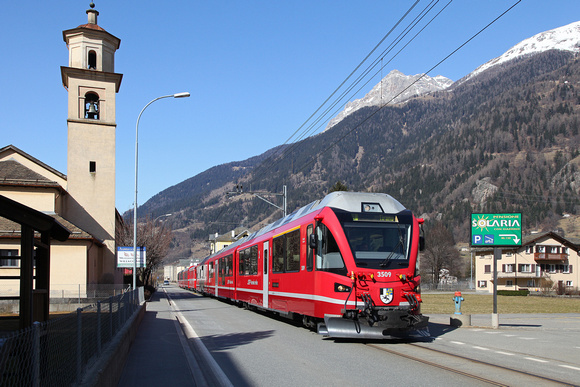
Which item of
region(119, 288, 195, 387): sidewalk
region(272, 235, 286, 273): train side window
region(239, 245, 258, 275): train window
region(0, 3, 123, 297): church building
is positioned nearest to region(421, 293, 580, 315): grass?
region(239, 245, 258, 275): train window

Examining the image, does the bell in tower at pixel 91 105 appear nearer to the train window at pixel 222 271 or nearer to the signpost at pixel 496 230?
the train window at pixel 222 271

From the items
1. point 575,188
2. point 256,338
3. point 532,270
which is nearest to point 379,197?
point 256,338

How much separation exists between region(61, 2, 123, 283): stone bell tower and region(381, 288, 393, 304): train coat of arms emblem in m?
28.8

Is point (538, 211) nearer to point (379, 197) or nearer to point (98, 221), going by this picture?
point (98, 221)

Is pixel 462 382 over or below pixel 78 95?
below

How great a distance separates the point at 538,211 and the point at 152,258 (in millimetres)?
138090

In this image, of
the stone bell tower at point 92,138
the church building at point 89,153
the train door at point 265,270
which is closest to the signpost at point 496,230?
the train door at point 265,270

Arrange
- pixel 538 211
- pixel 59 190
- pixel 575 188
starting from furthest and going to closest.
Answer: pixel 575 188 → pixel 538 211 → pixel 59 190

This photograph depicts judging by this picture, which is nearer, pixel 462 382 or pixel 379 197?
pixel 462 382

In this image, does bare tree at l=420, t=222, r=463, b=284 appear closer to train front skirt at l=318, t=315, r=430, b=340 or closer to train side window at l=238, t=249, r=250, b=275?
train side window at l=238, t=249, r=250, b=275

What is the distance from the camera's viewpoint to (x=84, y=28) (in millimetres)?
37969

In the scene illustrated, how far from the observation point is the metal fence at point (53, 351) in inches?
143

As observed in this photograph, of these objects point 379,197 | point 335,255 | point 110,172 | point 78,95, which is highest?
→ point 78,95

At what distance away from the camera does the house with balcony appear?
84.8 metres
